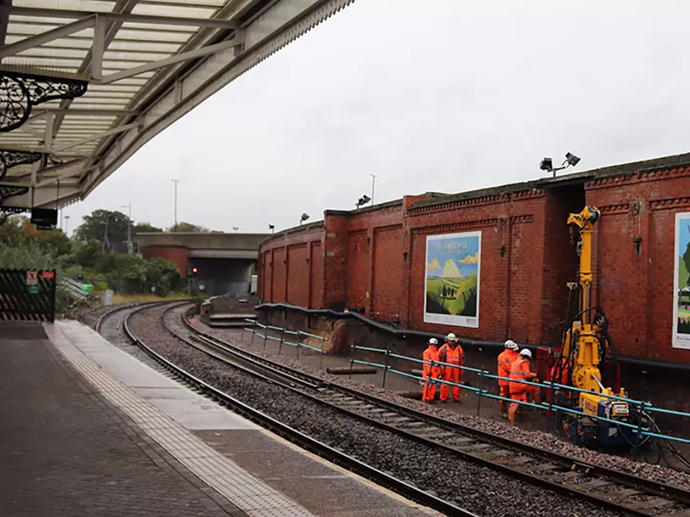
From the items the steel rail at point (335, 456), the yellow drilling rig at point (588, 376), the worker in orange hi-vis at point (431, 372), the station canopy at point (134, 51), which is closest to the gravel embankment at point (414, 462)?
the steel rail at point (335, 456)

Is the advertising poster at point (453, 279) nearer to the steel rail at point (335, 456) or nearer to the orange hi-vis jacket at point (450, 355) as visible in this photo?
Answer: the orange hi-vis jacket at point (450, 355)

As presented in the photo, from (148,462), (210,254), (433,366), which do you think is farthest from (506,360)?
(210,254)

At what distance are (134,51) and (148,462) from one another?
832 centimetres

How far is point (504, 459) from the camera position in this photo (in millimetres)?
11148

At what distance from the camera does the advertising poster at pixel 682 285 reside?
45.3 feet

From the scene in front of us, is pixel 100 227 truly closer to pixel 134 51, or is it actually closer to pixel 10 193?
pixel 10 193

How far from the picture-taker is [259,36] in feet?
38.0

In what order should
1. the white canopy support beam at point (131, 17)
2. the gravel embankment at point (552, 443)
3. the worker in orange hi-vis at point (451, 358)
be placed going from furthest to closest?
the worker in orange hi-vis at point (451, 358) < the white canopy support beam at point (131, 17) < the gravel embankment at point (552, 443)

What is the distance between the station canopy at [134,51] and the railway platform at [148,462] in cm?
506

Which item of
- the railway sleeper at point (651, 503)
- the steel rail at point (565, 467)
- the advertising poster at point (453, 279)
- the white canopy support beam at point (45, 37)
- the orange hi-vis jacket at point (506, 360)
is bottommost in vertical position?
the railway sleeper at point (651, 503)

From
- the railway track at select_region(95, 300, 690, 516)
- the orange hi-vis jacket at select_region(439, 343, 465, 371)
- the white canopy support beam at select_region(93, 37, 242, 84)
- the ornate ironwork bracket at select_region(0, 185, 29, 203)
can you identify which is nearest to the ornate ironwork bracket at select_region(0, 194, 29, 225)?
the ornate ironwork bracket at select_region(0, 185, 29, 203)

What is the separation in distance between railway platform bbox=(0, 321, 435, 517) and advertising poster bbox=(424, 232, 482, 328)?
8.28 m

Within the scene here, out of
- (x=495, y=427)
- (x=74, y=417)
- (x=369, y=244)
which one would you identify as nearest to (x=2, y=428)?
(x=74, y=417)

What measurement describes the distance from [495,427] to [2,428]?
8.37 metres
